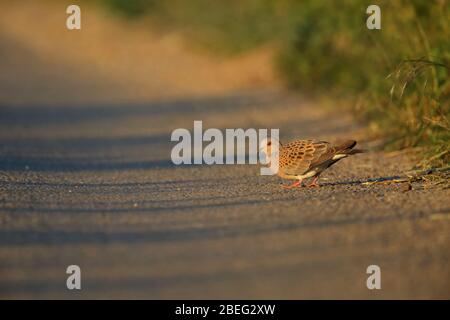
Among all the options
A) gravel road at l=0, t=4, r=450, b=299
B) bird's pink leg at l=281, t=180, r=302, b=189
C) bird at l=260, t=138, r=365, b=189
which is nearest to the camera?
gravel road at l=0, t=4, r=450, b=299

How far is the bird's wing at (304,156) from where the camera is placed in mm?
8734

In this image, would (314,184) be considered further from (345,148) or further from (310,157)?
(345,148)

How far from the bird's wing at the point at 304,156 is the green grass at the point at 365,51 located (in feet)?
3.54

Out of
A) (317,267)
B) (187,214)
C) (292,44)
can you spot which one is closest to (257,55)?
(292,44)

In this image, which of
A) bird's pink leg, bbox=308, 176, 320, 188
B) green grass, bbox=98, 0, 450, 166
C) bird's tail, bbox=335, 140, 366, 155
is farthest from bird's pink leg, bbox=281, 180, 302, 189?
green grass, bbox=98, 0, 450, 166

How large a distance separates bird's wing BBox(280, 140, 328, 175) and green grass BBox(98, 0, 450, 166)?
42.5 inches

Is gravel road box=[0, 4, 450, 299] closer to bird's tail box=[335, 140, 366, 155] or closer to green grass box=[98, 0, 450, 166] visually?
bird's tail box=[335, 140, 366, 155]

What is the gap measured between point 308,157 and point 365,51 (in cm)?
629

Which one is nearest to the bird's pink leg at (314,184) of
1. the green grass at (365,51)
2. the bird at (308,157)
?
the bird at (308,157)

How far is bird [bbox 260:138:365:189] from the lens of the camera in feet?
28.7

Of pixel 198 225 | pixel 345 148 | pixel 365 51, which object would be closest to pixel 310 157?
pixel 345 148

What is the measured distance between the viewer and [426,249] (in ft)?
21.2

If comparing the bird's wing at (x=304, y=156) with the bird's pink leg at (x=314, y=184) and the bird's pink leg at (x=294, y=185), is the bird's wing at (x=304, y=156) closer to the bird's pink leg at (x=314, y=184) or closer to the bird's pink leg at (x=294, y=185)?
the bird's pink leg at (x=294, y=185)

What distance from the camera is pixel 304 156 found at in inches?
348
